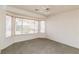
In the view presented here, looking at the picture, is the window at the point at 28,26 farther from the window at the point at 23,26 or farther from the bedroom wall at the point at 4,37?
the bedroom wall at the point at 4,37

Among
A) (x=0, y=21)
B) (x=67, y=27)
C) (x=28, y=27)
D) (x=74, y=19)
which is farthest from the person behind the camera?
(x=28, y=27)

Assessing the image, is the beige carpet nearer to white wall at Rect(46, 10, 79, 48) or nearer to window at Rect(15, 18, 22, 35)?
white wall at Rect(46, 10, 79, 48)

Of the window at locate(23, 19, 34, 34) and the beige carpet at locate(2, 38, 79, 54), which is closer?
the beige carpet at locate(2, 38, 79, 54)

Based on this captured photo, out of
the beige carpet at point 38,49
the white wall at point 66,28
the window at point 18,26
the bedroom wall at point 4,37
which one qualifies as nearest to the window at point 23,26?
the window at point 18,26

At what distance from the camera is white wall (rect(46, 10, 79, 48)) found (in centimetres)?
478

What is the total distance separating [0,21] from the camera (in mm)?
3744

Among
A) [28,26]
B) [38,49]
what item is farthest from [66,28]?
[28,26]

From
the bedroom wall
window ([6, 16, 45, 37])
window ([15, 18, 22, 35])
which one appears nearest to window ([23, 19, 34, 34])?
window ([6, 16, 45, 37])

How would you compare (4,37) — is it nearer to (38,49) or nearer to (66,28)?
(38,49)

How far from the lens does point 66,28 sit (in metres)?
5.53
